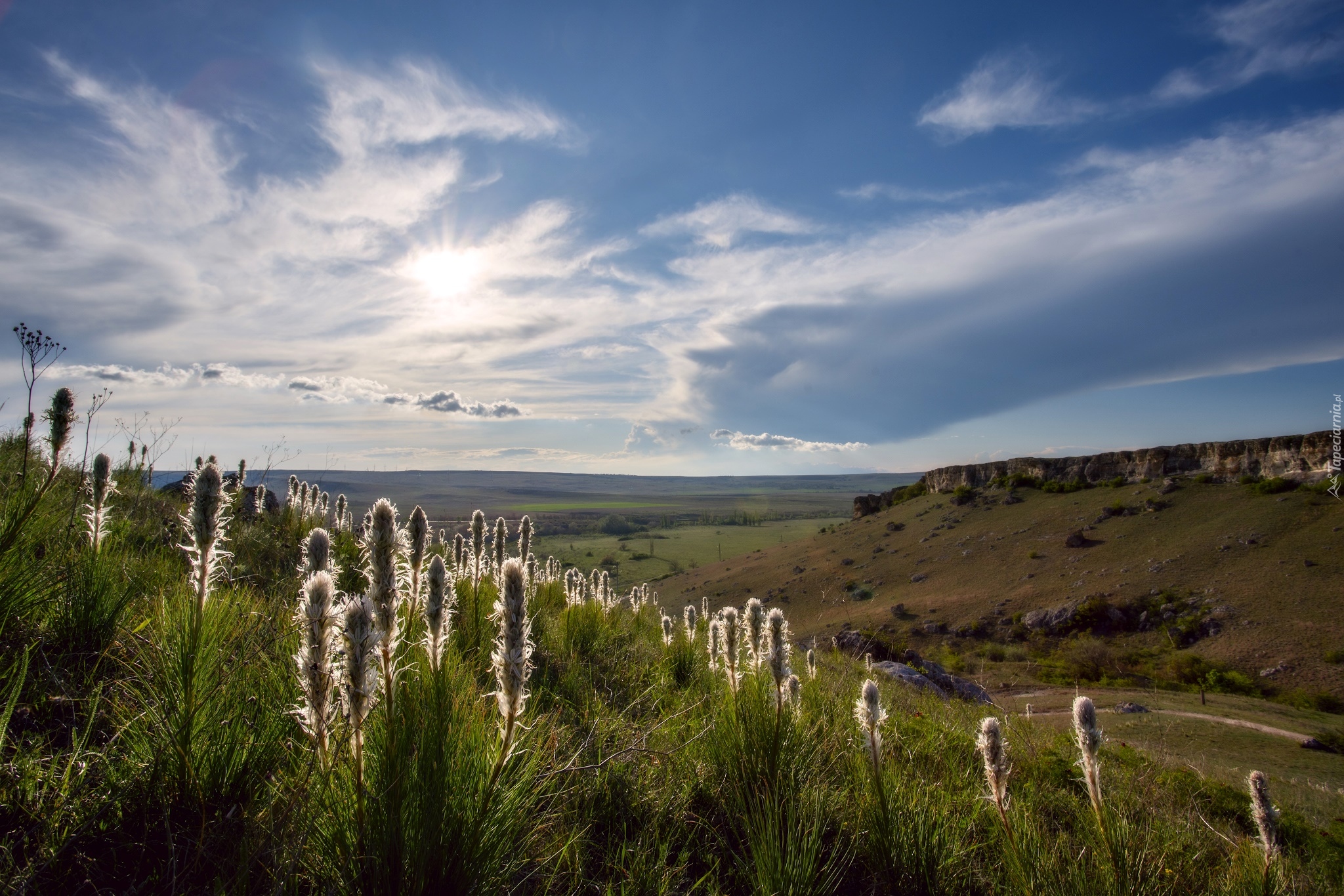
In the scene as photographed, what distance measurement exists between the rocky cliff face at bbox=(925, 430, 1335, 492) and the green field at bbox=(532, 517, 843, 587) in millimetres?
28790

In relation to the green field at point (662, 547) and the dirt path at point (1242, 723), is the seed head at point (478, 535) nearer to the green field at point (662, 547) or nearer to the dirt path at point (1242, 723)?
the dirt path at point (1242, 723)

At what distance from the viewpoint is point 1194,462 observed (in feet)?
126

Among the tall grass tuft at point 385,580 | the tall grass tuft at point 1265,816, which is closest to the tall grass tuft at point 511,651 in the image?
the tall grass tuft at point 385,580

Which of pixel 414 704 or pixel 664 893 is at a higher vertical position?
pixel 414 704

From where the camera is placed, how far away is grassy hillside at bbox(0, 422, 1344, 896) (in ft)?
8.51

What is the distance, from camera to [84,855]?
2834 millimetres

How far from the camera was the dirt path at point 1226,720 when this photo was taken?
14.9 metres

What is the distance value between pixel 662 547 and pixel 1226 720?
87.1 m

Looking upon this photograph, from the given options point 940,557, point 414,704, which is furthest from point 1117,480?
point 414,704

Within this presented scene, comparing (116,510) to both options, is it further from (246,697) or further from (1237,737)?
(1237,737)

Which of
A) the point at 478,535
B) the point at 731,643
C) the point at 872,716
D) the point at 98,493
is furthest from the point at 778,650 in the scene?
the point at 98,493

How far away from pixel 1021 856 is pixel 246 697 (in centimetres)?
509

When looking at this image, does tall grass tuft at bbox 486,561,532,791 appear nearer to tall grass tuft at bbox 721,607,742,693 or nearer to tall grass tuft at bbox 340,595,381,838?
tall grass tuft at bbox 340,595,381,838

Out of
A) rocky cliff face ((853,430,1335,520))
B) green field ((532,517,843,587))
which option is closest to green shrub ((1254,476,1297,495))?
rocky cliff face ((853,430,1335,520))
